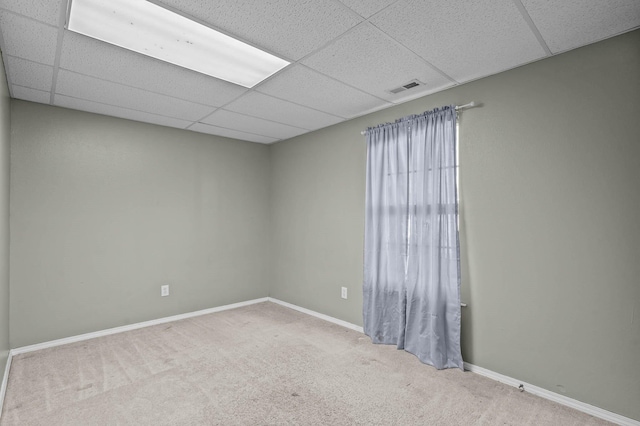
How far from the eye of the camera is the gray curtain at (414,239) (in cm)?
270

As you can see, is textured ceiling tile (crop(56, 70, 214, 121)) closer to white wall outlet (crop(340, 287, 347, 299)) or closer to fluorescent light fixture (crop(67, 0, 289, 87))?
fluorescent light fixture (crop(67, 0, 289, 87))

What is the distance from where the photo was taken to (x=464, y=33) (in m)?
1.94

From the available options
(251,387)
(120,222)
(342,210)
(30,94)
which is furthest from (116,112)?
(251,387)

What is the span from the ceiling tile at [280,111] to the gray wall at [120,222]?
1197mm

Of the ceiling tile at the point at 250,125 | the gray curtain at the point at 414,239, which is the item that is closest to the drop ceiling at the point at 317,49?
the ceiling tile at the point at 250,125

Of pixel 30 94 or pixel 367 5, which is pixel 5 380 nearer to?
pixel 30 94

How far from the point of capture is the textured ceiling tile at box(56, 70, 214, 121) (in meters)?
2.61

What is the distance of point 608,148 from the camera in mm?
2043

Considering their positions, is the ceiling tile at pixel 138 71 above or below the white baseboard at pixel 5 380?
above

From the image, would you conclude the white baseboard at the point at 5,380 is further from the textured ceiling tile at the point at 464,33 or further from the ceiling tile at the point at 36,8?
the textured ceiling tile at the point at 464,33

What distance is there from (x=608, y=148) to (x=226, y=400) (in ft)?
9.92

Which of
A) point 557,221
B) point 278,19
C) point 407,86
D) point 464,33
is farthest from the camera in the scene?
point 407,86

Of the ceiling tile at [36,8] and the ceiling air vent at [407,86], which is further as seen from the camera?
the ceiling air vent at [407,86]

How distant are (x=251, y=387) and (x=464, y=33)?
279cm
